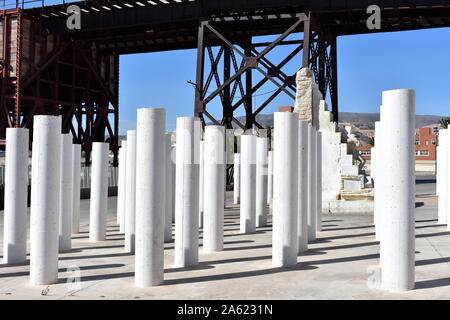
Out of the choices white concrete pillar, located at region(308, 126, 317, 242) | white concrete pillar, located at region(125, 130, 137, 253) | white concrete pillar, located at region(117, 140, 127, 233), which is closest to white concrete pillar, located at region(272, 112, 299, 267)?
white concrete pillar, located at region(308, 126, 317, 242)

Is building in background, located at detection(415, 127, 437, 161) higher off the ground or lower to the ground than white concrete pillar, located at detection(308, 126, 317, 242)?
higher

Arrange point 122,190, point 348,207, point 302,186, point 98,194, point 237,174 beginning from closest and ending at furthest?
point 302,186, point 98,194, point 122,190, point 348,207, point 237,174

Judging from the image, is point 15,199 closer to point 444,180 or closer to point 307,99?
point 444,180

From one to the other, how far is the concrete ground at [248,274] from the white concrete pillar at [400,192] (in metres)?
0.32

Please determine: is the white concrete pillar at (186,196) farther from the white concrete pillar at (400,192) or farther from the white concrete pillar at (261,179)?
the white concrete pillar at (261,179)

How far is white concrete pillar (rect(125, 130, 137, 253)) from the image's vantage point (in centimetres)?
1177

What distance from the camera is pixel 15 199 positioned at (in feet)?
34.1

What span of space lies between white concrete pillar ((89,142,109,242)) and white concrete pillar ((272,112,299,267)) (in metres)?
5.57

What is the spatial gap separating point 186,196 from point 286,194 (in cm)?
181

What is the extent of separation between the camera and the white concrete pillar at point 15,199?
34.2 ft

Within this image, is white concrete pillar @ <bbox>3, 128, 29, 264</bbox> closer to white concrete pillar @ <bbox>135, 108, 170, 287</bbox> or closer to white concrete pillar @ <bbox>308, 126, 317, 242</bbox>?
white concrete pillar @ <bbox>135, 108, 170, 287</bbox>

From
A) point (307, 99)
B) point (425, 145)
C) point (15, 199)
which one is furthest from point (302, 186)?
point (425, 145)

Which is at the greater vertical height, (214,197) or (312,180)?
(312,180)

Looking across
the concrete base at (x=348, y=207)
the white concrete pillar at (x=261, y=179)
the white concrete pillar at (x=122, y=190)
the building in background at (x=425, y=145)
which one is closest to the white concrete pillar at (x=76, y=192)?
the white concrete pillar at (x=122, y=190)
